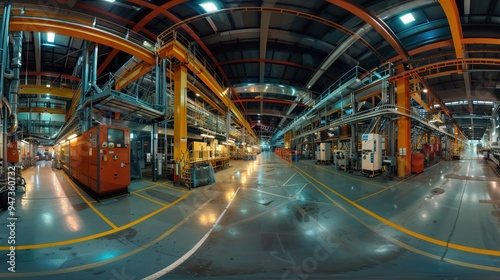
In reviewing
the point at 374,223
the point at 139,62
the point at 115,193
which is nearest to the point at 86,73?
the point at 139,62

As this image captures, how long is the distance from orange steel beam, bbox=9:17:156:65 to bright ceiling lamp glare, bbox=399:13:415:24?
493 inches

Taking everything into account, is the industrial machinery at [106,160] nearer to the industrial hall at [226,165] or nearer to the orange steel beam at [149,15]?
the industrial hall at [226,165]

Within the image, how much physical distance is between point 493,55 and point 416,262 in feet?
54.0

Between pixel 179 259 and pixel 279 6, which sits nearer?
pixel 179 259

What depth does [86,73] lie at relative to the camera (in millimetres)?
9250

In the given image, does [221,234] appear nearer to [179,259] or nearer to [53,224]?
[179,259]

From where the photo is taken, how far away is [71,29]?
7.29 m

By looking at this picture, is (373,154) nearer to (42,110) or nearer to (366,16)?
(366,16)

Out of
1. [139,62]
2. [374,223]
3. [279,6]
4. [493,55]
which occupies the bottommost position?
[374,223]

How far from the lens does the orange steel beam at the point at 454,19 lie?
6531 mm

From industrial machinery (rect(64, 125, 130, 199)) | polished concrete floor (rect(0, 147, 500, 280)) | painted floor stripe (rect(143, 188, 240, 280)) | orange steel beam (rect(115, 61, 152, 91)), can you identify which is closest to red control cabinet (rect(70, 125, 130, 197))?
industrial machinery (rect(64, 125, 130, 199))

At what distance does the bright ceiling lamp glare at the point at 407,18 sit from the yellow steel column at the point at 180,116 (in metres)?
→ 11.1

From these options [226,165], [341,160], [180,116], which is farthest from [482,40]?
[226,165]

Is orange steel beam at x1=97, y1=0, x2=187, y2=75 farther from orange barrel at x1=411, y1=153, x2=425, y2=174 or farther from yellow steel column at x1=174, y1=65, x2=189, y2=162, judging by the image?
orange barrel at x1=411, y1=153, x2=425, y2=174
